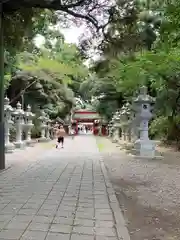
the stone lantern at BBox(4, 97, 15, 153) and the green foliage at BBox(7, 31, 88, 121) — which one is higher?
the green foliage at BBox(7, 31, 88, 121)

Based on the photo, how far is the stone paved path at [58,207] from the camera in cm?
488

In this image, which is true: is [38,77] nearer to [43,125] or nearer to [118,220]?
[43,125]

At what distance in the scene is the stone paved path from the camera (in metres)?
4.88

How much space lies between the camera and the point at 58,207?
6277mm

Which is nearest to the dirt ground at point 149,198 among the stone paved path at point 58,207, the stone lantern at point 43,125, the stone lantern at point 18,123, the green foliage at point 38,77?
the stone paved path at point 58,207

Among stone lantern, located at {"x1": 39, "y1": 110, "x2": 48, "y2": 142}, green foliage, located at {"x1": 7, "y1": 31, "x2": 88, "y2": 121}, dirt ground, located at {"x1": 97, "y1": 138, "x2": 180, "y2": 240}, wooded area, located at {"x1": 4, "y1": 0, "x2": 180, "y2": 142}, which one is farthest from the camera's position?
stone lantern, located at {"x1": 39, "y1": 110, "x2": 48, "y2": 142}

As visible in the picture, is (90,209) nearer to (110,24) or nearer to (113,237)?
(113,237)

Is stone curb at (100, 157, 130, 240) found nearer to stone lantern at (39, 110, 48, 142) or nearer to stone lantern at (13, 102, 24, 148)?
stone lantern at (13, 102, 24, 148)

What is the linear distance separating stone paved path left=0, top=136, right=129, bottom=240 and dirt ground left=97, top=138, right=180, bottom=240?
0.29 m

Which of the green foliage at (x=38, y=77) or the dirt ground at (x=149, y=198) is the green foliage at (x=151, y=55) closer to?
the dirt ground at (x=149, y=198)

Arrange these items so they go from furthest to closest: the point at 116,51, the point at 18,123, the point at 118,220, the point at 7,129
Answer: the point at 18,123 → the point at 7,129 → the point at 116,51 → the point at 118,220

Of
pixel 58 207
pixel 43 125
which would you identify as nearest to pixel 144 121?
pixel 58 207

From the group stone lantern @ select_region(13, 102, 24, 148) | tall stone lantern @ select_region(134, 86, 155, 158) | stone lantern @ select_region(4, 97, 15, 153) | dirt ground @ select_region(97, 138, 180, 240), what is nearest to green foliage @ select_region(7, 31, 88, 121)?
stone lantern @ select_region(13, 102, 24, 148)

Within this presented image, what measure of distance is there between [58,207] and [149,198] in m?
2.23
